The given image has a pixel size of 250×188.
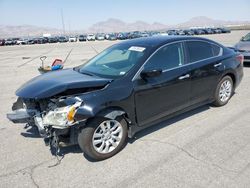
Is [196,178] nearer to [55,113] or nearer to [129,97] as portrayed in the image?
[129,97]

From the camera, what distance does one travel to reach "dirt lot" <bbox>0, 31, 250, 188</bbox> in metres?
2.89

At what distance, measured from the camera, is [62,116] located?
10.3 ft

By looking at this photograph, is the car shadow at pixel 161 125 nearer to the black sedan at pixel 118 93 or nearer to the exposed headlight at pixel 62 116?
the black sedan at pixel 118 93

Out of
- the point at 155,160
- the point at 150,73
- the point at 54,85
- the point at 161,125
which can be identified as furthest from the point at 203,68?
the point at 54,85

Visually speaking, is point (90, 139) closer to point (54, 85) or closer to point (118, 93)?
point (118, 93)

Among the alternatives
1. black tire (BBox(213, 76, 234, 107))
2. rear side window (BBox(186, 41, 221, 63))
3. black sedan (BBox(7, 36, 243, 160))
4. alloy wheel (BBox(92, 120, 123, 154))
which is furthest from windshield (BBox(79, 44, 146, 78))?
black tire (BBox(213, 76, 234, 107))

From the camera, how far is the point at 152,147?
12.0 ft

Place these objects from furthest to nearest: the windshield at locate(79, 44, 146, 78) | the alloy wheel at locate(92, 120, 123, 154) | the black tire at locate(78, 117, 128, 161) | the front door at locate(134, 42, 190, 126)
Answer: the windshield at locate(79, 44, 146, 78) → the front door at locate(134, 42, 190, 126) → the alloy wheel at locate(92, 120, 123, 154) → the black tire at locate(78, 117, 128, 161)

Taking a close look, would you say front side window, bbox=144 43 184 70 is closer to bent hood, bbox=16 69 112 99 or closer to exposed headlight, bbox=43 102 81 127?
bent hood, bbox=16 69 112 99

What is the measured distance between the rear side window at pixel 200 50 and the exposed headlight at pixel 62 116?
8.08 feet

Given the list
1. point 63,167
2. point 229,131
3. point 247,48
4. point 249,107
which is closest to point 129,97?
point 63,167

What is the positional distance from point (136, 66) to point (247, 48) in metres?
7.60

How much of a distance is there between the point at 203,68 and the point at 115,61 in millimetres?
1721

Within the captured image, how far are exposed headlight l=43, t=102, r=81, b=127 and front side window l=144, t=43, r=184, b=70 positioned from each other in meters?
1.36
